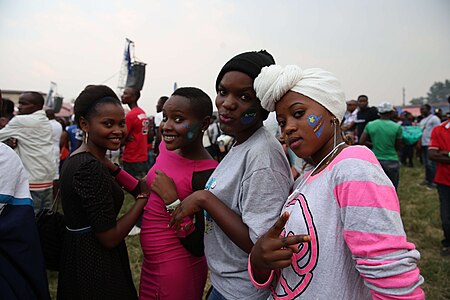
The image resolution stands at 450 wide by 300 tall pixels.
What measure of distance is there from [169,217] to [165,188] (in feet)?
0.66

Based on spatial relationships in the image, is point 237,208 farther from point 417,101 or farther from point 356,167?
point 417,101

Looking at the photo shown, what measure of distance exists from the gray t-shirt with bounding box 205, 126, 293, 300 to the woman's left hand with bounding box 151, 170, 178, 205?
0.72 ft

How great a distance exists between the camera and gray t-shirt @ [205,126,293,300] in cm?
132

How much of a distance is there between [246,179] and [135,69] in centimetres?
759

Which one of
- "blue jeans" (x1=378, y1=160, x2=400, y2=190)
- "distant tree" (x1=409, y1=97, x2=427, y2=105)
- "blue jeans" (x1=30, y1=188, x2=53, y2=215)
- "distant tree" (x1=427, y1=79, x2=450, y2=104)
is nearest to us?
"blue jeans" (x1=30, y1=188, x2=53, y2=215)

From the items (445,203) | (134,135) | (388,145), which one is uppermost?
(134,135)

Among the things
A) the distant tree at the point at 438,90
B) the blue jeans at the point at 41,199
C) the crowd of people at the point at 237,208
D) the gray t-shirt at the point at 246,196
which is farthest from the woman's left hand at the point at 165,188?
the distant tree at the point at 438,90

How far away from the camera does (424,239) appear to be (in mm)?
4953

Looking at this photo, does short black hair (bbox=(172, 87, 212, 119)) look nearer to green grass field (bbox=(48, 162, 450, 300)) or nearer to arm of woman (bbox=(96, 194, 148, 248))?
arm of woman (bbox=(96, 194, 148, 248))

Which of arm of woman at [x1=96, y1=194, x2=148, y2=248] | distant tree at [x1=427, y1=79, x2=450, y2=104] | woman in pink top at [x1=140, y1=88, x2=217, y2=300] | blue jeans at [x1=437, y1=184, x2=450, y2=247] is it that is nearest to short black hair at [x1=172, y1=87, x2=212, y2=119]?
woman in pink top at [x1=140, y1=88, x2=217, y2=300]

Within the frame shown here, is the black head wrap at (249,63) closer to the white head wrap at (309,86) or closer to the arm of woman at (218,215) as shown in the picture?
the white head wrap at (309,86)

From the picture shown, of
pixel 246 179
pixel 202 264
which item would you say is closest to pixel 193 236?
pixel 202 264

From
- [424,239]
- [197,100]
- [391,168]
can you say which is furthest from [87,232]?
[391,168]

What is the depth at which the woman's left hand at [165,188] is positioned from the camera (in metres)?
1.69
